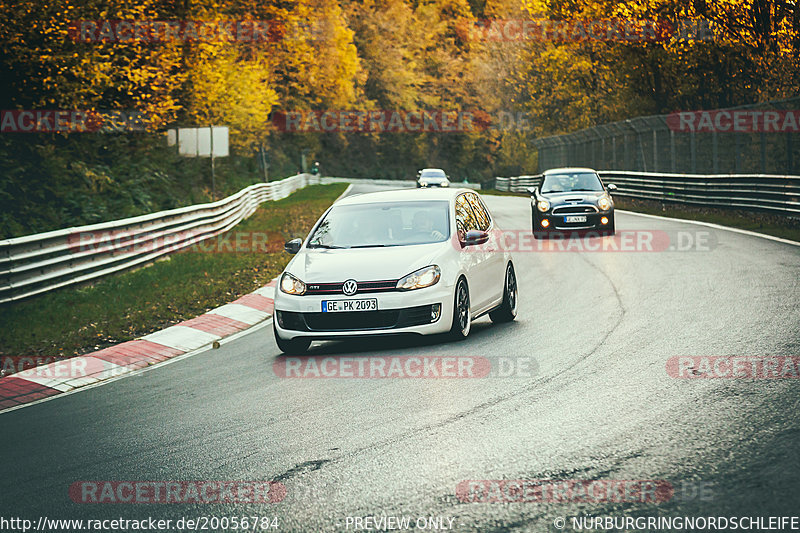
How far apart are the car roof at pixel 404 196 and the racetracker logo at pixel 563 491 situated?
20.6ft

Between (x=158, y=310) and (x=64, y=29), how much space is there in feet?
33.4

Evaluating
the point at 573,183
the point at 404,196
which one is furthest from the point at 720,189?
the point at 404,196

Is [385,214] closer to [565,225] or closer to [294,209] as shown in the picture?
[565,225]

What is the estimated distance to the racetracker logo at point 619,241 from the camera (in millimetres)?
18734

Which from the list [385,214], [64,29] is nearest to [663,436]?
[385,214]

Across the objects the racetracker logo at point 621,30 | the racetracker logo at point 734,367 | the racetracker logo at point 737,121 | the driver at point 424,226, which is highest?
the racetracker logo at point 621,30

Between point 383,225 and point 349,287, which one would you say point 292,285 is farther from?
point 383,225

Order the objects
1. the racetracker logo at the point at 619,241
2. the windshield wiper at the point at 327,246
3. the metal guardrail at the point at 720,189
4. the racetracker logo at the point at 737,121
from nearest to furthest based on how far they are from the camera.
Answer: the windshield wiper at the point at 327,246 < the racetracker logo at the point at 619,241 < the metal guardrail at the point at 720,189 < the racetracker logo at the point at 737,121

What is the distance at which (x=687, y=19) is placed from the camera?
1431 inches

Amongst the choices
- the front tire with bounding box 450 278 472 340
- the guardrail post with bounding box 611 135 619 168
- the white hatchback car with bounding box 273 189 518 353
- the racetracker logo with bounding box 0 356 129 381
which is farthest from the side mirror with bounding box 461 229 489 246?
the guardrail post with bounding box 611 135 619 168

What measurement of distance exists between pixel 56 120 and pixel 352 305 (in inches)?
608

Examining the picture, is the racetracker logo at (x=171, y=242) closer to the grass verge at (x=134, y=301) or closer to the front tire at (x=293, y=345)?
the grass verge at (x=134, y=301)

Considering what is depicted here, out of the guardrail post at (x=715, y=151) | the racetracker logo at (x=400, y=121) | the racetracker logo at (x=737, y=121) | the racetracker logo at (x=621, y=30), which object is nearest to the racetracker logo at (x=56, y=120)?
the racetracker logo at (x=737, y=121)

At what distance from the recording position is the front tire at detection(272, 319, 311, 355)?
9.85 meters
